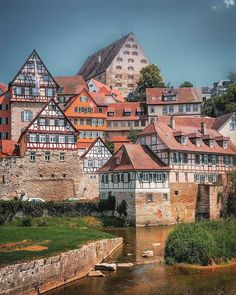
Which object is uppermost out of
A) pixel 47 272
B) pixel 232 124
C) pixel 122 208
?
pixel 232 124

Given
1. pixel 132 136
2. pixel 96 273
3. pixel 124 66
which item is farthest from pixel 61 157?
pixel 124 66

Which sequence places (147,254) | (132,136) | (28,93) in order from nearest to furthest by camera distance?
(147,254)
(28,93)
(132,136)

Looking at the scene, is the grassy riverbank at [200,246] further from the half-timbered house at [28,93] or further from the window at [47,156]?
the half-timbered house at [28,93]

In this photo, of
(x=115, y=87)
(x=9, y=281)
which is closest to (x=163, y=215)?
(x=9, y=281)

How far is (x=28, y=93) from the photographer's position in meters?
64.9

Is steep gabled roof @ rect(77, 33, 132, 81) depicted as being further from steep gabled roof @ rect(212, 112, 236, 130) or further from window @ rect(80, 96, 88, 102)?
steep gabled roof @ rect(212, 112, 236, 130)

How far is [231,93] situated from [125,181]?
46.4 m

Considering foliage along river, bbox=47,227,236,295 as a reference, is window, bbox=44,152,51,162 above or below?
above

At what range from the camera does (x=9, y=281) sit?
18.9 metres

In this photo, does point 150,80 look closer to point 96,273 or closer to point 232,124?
point 232,124

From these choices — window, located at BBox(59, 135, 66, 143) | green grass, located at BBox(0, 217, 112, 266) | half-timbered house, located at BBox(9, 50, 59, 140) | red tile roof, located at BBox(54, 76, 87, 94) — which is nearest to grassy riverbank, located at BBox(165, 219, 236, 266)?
green grass, located at BBox(0, 217, 112, 266)

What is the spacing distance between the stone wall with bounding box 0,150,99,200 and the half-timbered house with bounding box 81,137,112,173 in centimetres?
102

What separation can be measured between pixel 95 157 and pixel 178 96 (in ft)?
85.5

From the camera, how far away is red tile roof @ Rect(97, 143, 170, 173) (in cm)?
4597
